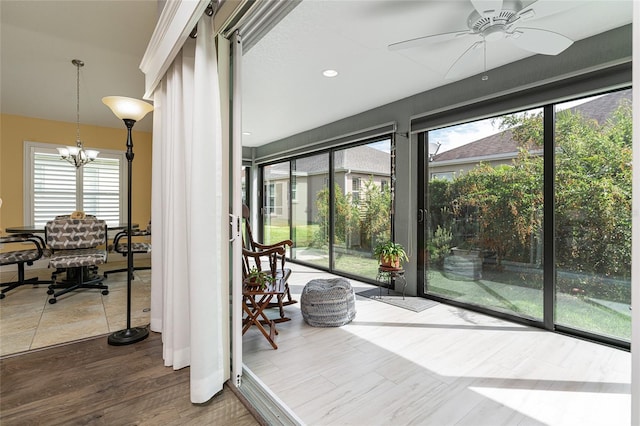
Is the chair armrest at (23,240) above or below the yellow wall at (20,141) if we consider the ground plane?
below

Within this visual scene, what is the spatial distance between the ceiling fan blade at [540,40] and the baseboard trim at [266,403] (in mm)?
2609

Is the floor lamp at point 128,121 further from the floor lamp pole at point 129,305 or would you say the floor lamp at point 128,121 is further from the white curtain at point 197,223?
the white curtain at point 197,223

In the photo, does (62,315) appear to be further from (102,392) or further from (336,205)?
(336,205)

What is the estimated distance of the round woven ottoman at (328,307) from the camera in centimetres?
291

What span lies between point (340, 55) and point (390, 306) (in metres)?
2.67

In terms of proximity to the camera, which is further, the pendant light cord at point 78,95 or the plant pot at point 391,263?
the plant pot at point 391,263

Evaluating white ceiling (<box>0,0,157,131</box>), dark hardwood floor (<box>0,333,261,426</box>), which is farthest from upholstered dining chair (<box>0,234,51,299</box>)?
dark hardwood floor (<box>0,333,261,426</box>)

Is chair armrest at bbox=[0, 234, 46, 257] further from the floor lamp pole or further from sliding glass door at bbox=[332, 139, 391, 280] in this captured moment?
Answer: sliding glass door at bbox=[332, 139, 391, 280]

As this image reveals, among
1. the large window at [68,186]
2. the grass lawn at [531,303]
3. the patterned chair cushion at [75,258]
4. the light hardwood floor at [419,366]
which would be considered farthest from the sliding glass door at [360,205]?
the large window at [68,186]

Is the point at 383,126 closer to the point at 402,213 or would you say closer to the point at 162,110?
the point at 402,213

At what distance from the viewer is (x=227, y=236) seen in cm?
190

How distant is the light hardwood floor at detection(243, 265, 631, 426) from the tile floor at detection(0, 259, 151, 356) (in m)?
1.37

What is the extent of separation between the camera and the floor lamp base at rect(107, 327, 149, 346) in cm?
240

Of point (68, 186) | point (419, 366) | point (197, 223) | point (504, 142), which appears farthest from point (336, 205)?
point (68, 186)
